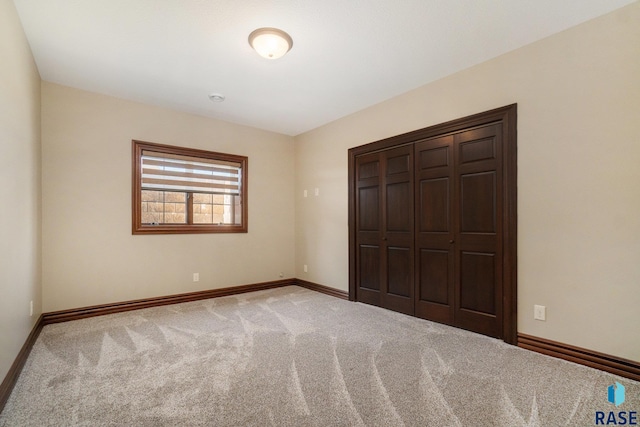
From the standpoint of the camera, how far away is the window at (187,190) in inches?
155

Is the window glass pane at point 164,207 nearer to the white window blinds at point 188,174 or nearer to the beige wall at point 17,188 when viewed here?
the white window blinds at point 188,174

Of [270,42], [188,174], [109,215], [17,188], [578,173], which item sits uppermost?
[270,42]

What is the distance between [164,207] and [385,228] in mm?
3014

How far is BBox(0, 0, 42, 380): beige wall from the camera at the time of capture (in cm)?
194

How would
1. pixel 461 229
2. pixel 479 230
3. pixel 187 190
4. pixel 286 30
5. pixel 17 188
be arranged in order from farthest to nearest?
pixel 187 190 → pixel 461 229 → pixel 479 230 → pixel 286 30 → pixel 17 188

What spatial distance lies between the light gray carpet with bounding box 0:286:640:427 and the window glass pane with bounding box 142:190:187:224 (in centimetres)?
141

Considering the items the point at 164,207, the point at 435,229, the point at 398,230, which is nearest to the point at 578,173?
the point at 435,229

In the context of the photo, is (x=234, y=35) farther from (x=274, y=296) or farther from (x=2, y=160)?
(x=274, y=296)

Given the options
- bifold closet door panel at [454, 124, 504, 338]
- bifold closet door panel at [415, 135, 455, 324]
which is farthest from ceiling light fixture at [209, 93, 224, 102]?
bifold closet door panel at [454, 124, 504, 338]

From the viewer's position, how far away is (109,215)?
3.66 m

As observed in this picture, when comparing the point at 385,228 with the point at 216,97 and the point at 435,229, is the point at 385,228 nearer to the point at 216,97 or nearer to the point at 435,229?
the point at 435,229

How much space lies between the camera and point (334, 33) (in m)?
2.48

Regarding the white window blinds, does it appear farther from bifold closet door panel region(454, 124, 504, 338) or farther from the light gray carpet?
bifold closet door panel region(454, 124, 504, 338)

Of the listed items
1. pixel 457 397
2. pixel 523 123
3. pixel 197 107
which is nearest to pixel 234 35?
pixel 197 107
